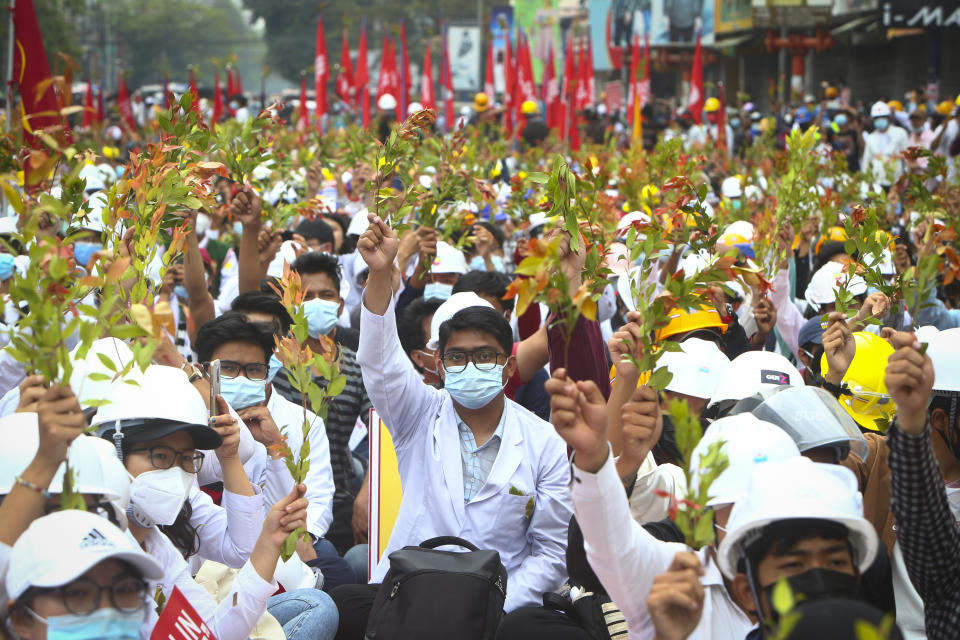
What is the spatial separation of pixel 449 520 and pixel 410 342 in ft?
5.29

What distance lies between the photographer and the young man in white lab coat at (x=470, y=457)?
385 centimetres

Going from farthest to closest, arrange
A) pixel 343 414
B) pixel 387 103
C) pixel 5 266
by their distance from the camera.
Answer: pixel 387 103 < pixel 5 266 < pixel 343 414

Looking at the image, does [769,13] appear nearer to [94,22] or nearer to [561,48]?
[561,48]

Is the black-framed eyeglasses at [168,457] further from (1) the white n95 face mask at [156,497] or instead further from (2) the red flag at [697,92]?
(2) the red flag at [697,92]

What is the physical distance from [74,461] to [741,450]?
158cm

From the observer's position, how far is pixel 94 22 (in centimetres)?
7319

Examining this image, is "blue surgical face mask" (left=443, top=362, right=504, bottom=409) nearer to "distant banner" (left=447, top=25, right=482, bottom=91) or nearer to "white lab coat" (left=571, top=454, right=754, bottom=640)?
"white lab coat" (left=571, top=454, right=754, bottom=640)

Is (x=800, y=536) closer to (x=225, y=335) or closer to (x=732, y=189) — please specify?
(x=225, y=335)

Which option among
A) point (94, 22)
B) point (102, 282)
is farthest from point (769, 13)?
point (94, 22)

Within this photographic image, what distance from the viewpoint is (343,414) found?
5.34m

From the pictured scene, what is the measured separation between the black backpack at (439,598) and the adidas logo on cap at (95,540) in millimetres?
1133

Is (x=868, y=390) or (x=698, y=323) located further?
(x=698, y=323)

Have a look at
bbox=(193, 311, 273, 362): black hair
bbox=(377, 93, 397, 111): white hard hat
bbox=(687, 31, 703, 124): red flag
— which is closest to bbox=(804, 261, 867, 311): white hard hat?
bbox=(193, 311, 273, 362): black hair

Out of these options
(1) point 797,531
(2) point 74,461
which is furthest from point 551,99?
(1) point 797,531
